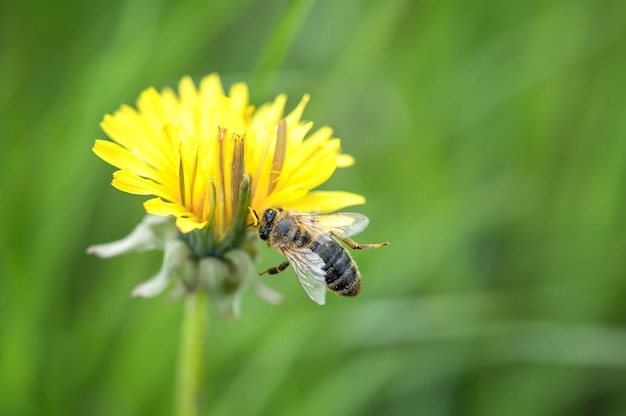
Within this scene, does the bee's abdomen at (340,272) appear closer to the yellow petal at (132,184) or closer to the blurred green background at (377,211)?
the yellow petal at (132,184)

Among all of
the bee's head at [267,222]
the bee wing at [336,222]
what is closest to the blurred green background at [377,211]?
the bee wing at [336,222]

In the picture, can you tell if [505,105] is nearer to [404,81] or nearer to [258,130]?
[404,81]

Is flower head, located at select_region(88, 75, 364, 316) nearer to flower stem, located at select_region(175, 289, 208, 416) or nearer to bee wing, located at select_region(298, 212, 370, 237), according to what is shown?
flower stem, located at select_region(175, 289, 208, 416)

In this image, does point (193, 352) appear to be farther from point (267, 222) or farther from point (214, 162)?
point (214, 162)

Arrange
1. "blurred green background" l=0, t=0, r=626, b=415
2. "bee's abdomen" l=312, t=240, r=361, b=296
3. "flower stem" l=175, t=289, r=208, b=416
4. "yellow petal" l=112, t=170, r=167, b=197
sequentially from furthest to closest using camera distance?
"blurred green background" l=0, t=0, r=626, b=415
"bee's abdomen" l=312, t=240, r=361, b=296
"flower stem" l=175, t=289, r=208, b=416
"yellow petal" l=112, t=170, r=167, b=197

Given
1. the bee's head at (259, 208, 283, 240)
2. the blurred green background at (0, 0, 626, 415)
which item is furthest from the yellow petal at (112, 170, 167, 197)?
the blurred green background at (0, 0, 626, 415)

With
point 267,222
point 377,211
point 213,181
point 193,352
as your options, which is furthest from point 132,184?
point 377,211

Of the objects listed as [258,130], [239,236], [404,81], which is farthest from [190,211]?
[404,81]
